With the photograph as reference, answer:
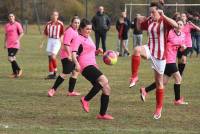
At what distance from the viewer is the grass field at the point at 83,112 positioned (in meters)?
8.53

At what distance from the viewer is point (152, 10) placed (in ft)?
30.3

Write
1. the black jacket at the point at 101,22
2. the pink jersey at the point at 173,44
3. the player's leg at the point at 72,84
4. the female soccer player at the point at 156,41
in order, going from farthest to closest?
the black jacket at the point at 101,22
the player's leg at the point at 72,84
the pink jersey at the point at 173,44
the female soccer player at the point at 156,41

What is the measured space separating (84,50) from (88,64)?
0.89ft

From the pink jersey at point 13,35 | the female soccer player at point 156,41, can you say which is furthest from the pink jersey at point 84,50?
the pink jersey at point 13,35

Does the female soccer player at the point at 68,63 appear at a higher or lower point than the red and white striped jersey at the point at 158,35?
lower

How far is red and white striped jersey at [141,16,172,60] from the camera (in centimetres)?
930

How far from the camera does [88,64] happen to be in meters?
9.60

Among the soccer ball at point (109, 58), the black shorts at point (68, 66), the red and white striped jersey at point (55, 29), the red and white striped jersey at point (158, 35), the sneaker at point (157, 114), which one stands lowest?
the sneaker at point (157, 114)

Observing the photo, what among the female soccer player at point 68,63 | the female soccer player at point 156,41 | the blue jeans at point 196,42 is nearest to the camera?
the female soccer player at point 156,41

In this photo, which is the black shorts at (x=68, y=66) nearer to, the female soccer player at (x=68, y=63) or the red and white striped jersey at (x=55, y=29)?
the female soccer player at (x=68, y=63)

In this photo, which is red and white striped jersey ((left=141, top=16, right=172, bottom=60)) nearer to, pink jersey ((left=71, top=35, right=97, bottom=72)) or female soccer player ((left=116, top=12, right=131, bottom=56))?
pink jersey ((left=71, top=35, right=97, bottom=72))

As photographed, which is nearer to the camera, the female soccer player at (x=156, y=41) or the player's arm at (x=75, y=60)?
the female soccer player at (x=156, y=41)

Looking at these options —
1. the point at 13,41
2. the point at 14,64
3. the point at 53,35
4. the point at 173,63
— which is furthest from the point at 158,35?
the point at 13,41

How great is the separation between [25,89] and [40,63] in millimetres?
8024
